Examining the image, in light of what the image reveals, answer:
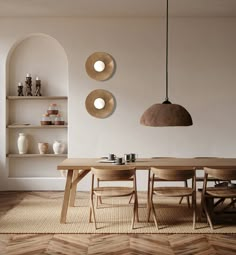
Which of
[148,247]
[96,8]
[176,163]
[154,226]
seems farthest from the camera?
[96,8]

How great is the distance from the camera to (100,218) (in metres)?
6.48

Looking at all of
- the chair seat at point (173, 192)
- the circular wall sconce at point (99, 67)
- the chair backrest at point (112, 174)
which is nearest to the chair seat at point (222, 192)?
the chair seat at point (173, 192)

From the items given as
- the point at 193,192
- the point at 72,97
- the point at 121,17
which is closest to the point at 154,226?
the point at 193,192

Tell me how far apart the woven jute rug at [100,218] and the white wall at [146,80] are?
133 centimetres

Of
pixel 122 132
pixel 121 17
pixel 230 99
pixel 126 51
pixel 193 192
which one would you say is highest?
pixel 121 17

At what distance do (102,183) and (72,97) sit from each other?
5.38 ft

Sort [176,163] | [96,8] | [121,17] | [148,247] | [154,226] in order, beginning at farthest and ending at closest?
[121,17], [96,8], [176,163], [154,226], [148,247]

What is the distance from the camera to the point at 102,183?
8.84 m

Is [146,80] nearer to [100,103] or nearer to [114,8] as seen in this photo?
[100,103]

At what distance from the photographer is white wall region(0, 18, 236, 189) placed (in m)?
8.74

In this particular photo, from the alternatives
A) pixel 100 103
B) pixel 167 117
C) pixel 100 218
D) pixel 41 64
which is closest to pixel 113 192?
pixel 100 218

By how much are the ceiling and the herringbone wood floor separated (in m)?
3.84

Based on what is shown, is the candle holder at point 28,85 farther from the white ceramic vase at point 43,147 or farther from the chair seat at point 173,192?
the chair seat at point 173,192

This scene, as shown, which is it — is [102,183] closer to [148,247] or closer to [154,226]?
[154,226]
